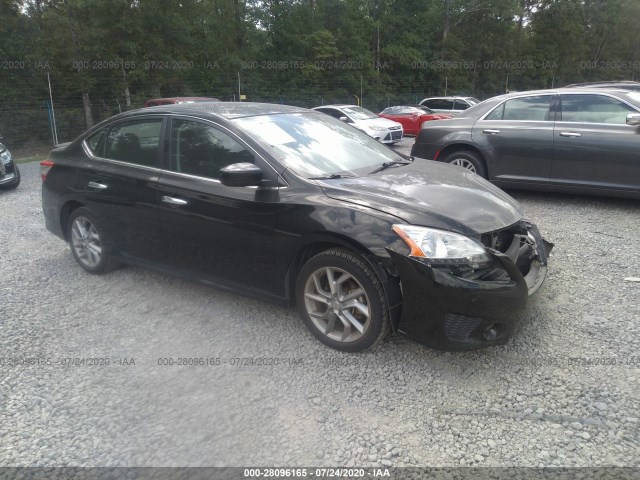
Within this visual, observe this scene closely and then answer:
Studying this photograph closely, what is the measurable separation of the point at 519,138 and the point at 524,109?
1.65ft

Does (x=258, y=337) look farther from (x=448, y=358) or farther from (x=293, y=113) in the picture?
(x=293, y=113)

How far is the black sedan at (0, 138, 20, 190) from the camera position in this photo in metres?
9.26

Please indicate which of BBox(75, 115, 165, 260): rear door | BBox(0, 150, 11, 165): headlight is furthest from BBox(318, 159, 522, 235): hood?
BBox(0, 150, 11, 165): headlight

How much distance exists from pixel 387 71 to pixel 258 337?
36.2 meters

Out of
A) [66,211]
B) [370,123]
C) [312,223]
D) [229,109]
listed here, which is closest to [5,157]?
[66,211]

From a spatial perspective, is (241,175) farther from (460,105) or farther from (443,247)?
(460,105)

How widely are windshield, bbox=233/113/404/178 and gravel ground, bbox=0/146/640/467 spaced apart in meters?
1.17

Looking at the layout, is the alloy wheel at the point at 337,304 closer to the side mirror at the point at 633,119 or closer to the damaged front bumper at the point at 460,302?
the damaged front bumper at the point at 460,302

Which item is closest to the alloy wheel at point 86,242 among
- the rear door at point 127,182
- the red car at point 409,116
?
the rear door at point 127,182

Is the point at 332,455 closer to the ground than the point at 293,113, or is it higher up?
closer to the ground

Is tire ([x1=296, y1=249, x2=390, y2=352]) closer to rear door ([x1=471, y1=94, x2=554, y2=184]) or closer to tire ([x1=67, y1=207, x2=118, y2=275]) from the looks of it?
tire ([x1=67, y1=207, x2=118, y2=275])

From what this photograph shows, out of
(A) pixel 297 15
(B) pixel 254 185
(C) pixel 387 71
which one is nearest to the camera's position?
(B) pixel 254 185

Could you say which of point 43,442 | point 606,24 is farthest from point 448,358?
point 606,24

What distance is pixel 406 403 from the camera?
9.44 feet
